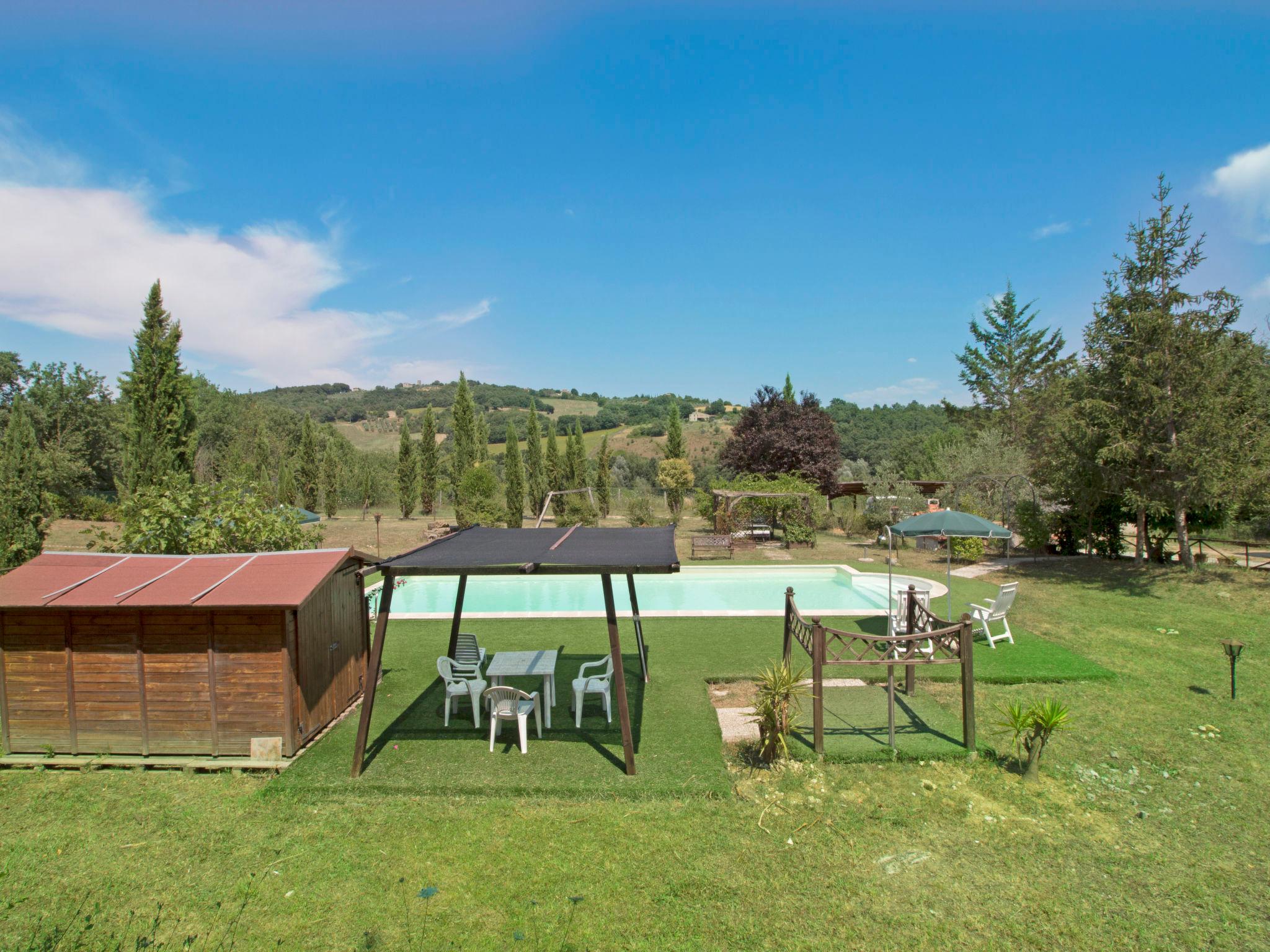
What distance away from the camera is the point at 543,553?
638cm

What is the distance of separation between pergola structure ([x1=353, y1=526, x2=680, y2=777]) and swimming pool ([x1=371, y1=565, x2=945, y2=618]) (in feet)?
15.9

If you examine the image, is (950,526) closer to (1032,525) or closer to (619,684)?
(619,684)

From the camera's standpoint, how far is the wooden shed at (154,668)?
6031 mm

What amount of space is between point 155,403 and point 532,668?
1116 cm

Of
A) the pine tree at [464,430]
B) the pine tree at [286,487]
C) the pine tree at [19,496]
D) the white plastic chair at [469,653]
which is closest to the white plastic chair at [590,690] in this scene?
the white plastic chair at [469,653]

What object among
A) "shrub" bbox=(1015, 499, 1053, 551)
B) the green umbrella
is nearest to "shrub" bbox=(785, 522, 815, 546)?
"shrub" bbox=(1015, 499, 1053, 551)

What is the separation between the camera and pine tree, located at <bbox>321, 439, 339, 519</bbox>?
31.5m

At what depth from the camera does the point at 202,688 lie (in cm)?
609

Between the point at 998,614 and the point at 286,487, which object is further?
the point at 286,487

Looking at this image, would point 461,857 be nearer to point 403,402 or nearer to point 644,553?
point 644,553

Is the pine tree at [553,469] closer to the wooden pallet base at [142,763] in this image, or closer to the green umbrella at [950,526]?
the green umbrella at [950,526]

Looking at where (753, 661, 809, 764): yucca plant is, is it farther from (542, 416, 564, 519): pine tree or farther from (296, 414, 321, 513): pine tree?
(296, 414, 321, 513): pine tree

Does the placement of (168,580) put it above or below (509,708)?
above

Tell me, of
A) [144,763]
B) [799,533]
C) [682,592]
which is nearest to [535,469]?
[799,533]
